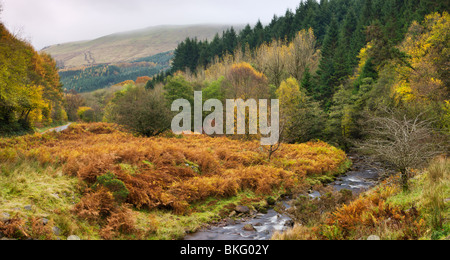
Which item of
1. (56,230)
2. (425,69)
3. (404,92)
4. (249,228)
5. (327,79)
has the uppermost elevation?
(327,79)

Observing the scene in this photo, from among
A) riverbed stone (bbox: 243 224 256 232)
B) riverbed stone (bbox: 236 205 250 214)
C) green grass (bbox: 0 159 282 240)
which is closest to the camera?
green grass (bbox: 0 159 282 240)

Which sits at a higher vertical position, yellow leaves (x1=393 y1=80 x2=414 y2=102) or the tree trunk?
yellow leaves (x1=393 y1=80 x2=414 y2=102)

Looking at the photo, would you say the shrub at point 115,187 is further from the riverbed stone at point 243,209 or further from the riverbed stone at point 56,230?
the riverbed stone at point 243,209

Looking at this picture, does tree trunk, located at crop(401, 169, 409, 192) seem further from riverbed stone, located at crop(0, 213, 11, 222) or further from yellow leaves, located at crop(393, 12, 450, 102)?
yellow leaves, located at crop(393, 12, 450, 102)

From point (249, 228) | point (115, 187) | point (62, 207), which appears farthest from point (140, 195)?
point (249, 228)

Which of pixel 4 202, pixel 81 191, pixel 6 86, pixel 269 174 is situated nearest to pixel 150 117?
pixel 6 86

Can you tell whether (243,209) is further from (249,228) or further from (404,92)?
(404,92)

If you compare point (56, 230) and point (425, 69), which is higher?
point (425, 69)

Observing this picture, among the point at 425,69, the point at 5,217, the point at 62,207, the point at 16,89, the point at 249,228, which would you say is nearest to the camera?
the point at 5,217

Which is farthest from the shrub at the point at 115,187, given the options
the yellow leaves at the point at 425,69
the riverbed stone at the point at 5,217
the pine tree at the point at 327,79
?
the pine tree at the point at 327,79

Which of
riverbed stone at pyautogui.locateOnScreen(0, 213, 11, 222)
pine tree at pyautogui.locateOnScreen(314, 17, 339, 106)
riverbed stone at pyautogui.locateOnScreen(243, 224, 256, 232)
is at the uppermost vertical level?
pine tree at pyautogui.locateOnScreen(314, 17, 339, 106)

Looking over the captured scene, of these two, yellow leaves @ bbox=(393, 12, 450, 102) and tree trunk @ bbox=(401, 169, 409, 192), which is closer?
tree trunk @ bbox=(401, 169, 409, 192)

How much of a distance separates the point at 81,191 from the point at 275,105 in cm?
2002

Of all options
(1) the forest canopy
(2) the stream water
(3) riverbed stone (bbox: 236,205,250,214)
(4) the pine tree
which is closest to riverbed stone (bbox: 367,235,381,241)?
(2) the stream water
